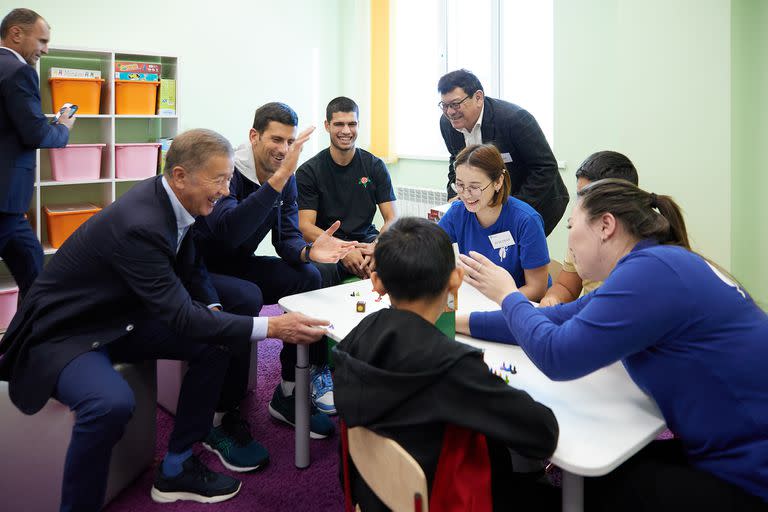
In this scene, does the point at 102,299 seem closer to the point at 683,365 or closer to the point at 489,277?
the point at 489,277

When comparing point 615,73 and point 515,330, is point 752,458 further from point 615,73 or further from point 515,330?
point 615,73

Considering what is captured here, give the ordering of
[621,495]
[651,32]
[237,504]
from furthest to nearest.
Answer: [651,32] → [237,504] → [621,495]

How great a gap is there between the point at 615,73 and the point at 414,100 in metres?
2.26

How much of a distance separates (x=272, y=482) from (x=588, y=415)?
4.47 feet

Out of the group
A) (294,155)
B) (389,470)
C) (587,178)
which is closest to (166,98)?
(294,155)

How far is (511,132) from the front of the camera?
3145 mm

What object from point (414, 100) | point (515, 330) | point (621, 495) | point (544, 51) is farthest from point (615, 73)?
point (621, 495)

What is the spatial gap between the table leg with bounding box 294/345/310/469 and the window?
111 inches

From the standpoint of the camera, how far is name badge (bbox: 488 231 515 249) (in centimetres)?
228

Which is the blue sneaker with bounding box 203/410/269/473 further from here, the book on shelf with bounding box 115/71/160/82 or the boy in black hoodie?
the book on shelf with bounding box 115/71/160/82

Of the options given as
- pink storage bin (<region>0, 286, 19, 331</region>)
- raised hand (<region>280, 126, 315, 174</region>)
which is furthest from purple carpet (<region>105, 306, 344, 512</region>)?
pink storage bin (<region>0, 286, 19, 331</region>)

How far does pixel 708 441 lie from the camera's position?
3.96 feet

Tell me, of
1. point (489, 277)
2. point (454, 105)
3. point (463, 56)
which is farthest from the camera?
point (463, 56)

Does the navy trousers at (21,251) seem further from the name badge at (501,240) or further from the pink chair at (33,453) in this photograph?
the name badge at (501,240)
